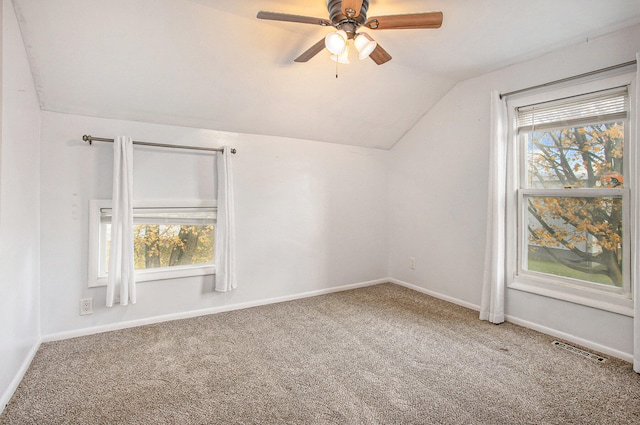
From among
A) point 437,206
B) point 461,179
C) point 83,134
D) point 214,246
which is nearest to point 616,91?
point 461,179

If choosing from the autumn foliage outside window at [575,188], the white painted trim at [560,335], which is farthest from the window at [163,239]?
the autumn foliage outside window at [575,188]

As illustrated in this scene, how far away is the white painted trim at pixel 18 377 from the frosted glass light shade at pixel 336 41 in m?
2.67

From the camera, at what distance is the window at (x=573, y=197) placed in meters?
2.46

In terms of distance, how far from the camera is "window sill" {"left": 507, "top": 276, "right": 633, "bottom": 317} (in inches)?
93.7

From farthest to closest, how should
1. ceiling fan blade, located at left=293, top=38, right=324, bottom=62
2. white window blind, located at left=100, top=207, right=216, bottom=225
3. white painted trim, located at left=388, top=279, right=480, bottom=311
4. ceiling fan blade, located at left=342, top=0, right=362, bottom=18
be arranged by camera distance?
white painted trim, located at left=388, top=279, right=480, bottom=311
white window blind, located at left=100, top=207, right=216, bottom=225
ceiling fan blade, located at left=293, top=38, right=324, bottom=62
ceiling fan blade, located at left=342, top=0, right=362, bottom=18

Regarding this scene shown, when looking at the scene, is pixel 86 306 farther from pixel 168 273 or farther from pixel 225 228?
pixel 225 228

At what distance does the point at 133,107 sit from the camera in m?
2.74

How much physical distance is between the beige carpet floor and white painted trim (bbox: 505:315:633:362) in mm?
73

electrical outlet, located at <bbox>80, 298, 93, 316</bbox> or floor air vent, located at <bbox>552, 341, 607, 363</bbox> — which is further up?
electrical outlet, located at <bbox>80, 298, 93, 316</bbox>

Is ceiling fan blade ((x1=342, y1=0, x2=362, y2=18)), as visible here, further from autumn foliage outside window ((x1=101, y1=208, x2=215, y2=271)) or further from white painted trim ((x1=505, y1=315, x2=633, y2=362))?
white painted trim ((x1=505, y1=315, x2=633, y2=362))

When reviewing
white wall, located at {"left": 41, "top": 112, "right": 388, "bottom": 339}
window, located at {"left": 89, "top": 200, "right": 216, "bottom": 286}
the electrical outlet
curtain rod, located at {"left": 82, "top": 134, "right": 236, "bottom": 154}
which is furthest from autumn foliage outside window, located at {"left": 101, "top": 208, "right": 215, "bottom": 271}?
curtain rod, located at {"left": 82, "top": 134, "right": 236, "bottom": 154}

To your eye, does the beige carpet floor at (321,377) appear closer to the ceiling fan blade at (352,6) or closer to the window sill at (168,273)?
the window sill at (168,273)

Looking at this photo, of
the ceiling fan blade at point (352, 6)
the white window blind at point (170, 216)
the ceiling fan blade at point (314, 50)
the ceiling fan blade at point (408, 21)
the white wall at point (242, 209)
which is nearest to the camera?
the ceiling fan blade at point (352, 6)

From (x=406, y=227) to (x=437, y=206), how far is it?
56cm
